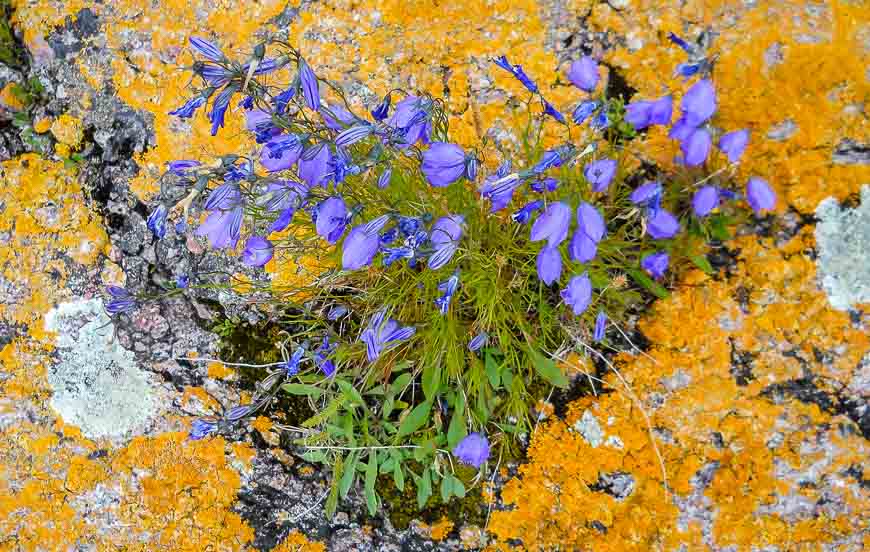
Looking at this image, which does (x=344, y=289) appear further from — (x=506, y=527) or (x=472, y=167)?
(x=506, y=527)

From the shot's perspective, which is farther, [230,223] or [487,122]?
[487,122]

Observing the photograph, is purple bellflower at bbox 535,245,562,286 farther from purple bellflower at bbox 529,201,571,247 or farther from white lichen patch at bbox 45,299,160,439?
white lichen patch at bbox 45,299,160,439

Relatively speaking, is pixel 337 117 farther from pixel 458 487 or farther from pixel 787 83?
pixel 787 83

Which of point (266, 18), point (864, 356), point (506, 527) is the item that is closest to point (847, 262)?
point (864, 356)

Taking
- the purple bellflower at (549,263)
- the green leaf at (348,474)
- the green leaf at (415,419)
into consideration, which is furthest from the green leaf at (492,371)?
the green leaf at (348,474)

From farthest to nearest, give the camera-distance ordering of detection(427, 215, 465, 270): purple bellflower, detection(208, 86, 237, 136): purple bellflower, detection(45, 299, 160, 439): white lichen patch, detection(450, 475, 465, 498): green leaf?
1. detection(45, 299, 160, 439): white lichen patch
2. detection(450, 475, 465, 498): green leaf
3. detection(427, 215, 465, 270): purple bellflower
4. detection(208, 86, 237, 136): purple bellflower

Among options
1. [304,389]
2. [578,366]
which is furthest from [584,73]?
[304,389]

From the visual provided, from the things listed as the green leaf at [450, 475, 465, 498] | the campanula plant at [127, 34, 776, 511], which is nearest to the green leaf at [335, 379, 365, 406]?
the campanula plant at [127, 34, 776, 511]
